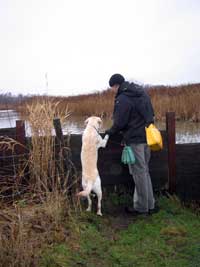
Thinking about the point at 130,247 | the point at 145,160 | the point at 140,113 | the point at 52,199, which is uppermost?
the point at 140,113

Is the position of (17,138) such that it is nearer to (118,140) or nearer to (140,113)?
(118,140)

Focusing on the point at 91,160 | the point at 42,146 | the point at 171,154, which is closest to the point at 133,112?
the point at 91,160

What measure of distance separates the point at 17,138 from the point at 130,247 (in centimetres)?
250

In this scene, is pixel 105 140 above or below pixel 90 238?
above

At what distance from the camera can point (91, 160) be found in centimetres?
514

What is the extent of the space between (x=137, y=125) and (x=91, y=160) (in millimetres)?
773

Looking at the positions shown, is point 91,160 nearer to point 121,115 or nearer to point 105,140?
point 105,140

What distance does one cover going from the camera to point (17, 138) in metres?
5.72

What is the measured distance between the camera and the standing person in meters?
5.12

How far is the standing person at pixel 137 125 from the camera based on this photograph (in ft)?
16.8

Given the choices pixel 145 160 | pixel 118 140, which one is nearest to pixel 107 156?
pixel 118 140

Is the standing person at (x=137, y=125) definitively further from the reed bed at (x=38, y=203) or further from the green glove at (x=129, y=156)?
the reed bed at (x=38, y=203)

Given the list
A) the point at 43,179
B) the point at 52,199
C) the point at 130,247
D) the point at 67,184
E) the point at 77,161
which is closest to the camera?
the point at 130,247

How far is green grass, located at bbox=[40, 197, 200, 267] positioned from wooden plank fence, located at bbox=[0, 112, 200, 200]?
0.62 metres
